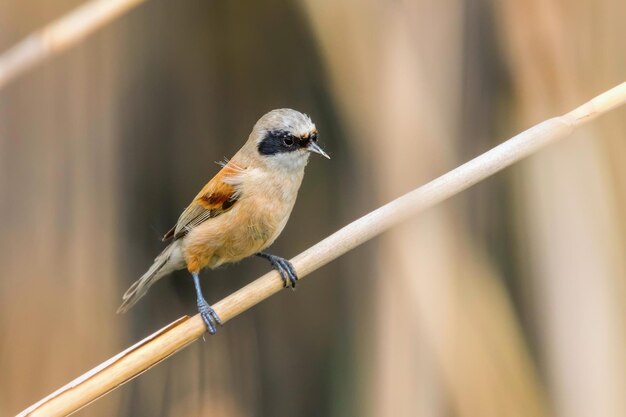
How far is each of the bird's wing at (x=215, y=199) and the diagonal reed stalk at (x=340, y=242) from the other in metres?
0.51

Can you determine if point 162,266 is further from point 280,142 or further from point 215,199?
point 280,142

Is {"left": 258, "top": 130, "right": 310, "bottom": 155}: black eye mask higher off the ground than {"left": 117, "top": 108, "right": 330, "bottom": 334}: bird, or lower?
higher

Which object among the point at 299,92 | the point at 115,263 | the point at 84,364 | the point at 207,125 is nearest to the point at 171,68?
the point at 207,125

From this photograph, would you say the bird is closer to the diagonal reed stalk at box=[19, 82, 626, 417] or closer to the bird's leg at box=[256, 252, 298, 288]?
the bird's leg at box=[256, 252, 298, 288]

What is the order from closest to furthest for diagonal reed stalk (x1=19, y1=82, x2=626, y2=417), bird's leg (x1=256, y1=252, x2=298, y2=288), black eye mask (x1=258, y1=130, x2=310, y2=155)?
diagonal reed stalk (x1=19, y1=82, x2=626, y2=417), black eye mask (x1=258, y1=130, x2=310, y2=155), bird's leg (x1=256, y1=252, x2=298, y2=288)

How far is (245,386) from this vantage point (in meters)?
2.82

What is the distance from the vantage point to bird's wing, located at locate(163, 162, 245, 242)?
218cm

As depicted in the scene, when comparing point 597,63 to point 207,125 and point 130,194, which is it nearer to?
point 207,125

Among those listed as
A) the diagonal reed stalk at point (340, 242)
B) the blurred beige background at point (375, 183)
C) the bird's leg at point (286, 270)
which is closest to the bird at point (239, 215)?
the bird's leg at point (286, 270)

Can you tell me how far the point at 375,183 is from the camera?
2588mm

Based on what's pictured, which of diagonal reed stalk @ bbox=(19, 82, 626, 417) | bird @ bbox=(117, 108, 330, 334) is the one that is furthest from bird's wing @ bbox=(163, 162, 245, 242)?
diagonal reed stalk @ bbox=(19, 82, 626, 417)

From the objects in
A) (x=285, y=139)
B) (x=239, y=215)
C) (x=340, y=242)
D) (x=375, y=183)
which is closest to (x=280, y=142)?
(x=285, y=139)

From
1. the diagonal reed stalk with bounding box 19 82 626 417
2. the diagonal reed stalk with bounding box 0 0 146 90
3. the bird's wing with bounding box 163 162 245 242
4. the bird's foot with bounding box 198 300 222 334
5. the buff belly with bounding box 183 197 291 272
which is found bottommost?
the bird's foot with bounding box 198 300 222 334

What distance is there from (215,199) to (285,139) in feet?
1.23
